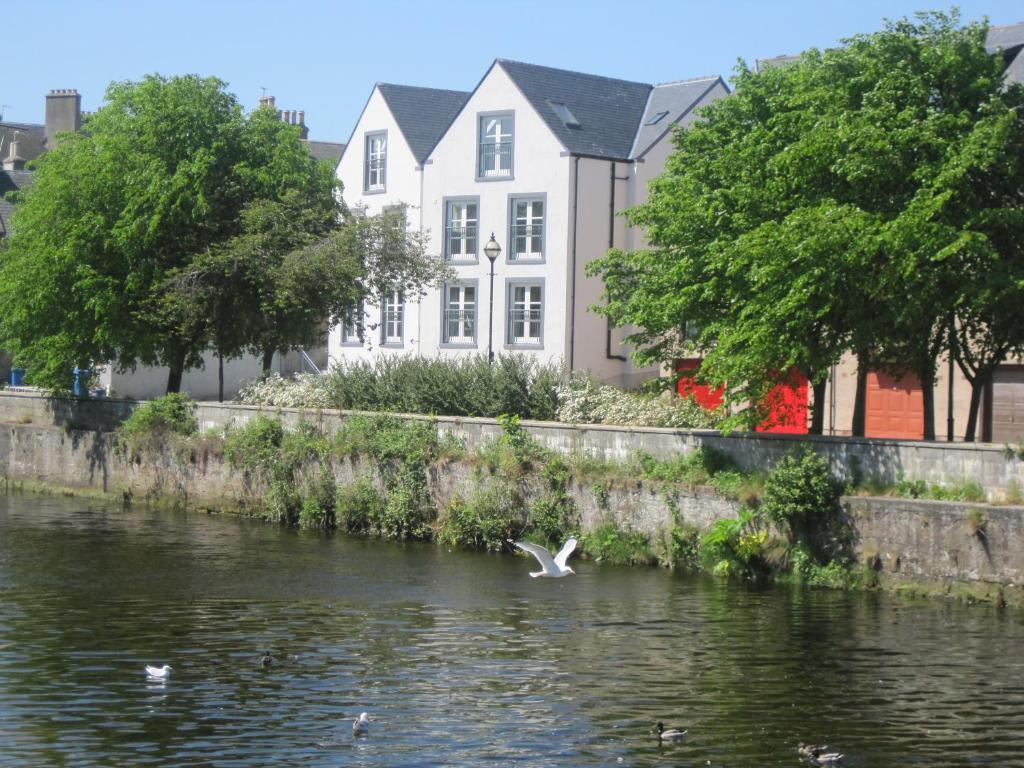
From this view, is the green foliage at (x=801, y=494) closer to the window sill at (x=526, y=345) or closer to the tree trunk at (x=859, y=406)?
the tree trunk at (x=859, y=406)

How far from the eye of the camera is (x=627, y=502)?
31531 mm

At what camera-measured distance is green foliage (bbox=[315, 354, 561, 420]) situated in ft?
123

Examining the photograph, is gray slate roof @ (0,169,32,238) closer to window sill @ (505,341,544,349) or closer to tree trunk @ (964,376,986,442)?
window sill @ (505,341,544,349)

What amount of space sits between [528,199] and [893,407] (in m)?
15.6

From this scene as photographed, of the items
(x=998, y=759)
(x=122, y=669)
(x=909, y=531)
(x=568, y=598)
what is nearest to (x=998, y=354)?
(x=909, y=531)

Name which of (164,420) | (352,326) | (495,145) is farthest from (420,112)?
(164,420)

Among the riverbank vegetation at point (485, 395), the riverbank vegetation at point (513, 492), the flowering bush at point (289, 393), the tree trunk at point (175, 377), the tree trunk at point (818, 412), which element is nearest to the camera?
the riverbank vegetation at point (513, 492)

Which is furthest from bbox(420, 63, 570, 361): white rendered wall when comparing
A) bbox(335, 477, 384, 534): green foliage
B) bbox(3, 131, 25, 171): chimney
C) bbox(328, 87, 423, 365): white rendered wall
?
bbox(3, 131, 25, 171): chimney

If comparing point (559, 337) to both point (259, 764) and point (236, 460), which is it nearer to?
point (236, 460)


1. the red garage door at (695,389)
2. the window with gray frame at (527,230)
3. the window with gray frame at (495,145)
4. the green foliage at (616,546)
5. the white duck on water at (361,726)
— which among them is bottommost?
the white duck on water at (361,726)

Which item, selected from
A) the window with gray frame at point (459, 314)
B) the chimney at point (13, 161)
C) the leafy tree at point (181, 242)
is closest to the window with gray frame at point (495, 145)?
the window with gray frame at point (459, 314)

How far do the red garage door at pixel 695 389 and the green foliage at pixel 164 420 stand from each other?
1468 centimetres

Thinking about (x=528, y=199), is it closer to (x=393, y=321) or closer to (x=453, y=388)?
(x=393, y=321)

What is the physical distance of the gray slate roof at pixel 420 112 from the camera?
55438 millimetres
